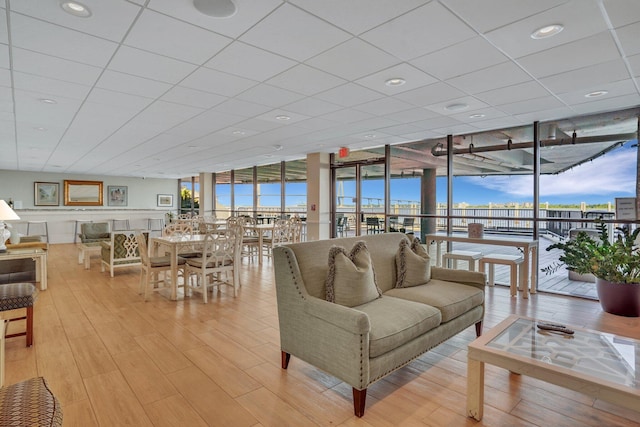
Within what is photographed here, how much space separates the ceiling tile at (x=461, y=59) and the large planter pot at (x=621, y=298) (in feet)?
9.54

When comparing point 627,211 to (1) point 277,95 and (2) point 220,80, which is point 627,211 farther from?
(2) point 220,80

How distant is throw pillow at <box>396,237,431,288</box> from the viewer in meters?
3.17

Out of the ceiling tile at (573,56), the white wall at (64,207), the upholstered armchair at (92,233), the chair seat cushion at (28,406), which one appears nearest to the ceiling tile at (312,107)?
the ceiling tile at (573,56)

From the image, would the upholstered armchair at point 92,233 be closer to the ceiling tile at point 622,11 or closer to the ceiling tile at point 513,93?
the ceiling tile at point 513,93

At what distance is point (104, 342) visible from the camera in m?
3.13

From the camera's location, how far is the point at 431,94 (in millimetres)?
3848

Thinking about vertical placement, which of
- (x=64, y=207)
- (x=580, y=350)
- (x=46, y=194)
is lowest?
(x=580, y=350)

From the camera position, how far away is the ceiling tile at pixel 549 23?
2193 millimetres

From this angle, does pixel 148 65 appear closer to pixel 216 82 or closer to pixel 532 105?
pixel 216 82

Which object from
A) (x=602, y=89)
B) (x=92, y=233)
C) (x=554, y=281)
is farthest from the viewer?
(x=92, y=233)

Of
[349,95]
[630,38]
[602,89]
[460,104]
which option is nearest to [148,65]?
[349,95]

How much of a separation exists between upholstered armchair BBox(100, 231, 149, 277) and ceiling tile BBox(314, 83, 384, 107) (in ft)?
13.0

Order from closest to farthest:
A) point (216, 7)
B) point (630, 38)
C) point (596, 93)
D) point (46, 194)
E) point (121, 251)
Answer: point (216, 7)
point (630, 38)
point (596, 93)
point (121, 251)
point (46, 194)

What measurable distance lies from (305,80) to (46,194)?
13121 millimetres
